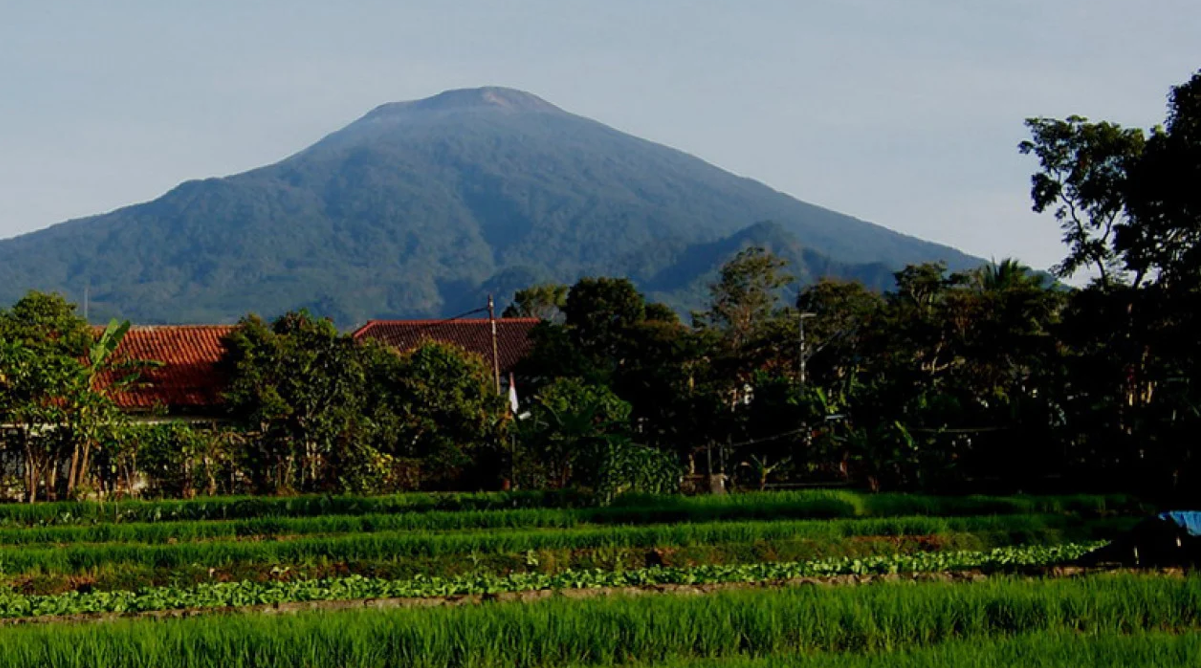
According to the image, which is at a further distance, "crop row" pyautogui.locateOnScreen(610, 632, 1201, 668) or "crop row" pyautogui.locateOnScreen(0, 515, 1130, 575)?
"crop row" pyautogui.locateOnScreen(0, 515, 1130, 575)

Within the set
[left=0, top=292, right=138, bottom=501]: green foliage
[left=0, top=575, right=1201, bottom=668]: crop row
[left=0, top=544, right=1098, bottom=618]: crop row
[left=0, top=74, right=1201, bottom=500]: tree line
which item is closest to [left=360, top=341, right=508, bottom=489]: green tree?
[left=0, top=74, right=1201, bottom=500]: tree line

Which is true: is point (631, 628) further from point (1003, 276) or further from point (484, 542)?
point (1003, 276)

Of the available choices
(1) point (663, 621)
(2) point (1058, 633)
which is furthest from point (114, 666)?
(2) point (1058, 633)

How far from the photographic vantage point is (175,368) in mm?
25469

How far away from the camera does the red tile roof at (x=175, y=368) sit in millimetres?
24391

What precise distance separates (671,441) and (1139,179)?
9.82 m

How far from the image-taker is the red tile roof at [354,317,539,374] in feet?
133

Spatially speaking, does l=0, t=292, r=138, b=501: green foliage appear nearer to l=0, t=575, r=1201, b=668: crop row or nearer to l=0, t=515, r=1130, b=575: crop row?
l=0, t=515, r=1130, b=575: crop row

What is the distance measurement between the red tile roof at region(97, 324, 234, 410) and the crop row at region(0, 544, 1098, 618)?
12.3m

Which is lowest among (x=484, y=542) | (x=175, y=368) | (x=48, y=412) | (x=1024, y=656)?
(x=1024, y=656)

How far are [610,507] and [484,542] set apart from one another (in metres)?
4.03

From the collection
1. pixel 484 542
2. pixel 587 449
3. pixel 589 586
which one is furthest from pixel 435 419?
pixel 589 586

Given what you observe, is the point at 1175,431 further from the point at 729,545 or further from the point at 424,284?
the point at 424,284

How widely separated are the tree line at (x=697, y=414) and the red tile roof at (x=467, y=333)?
50.1 ft
